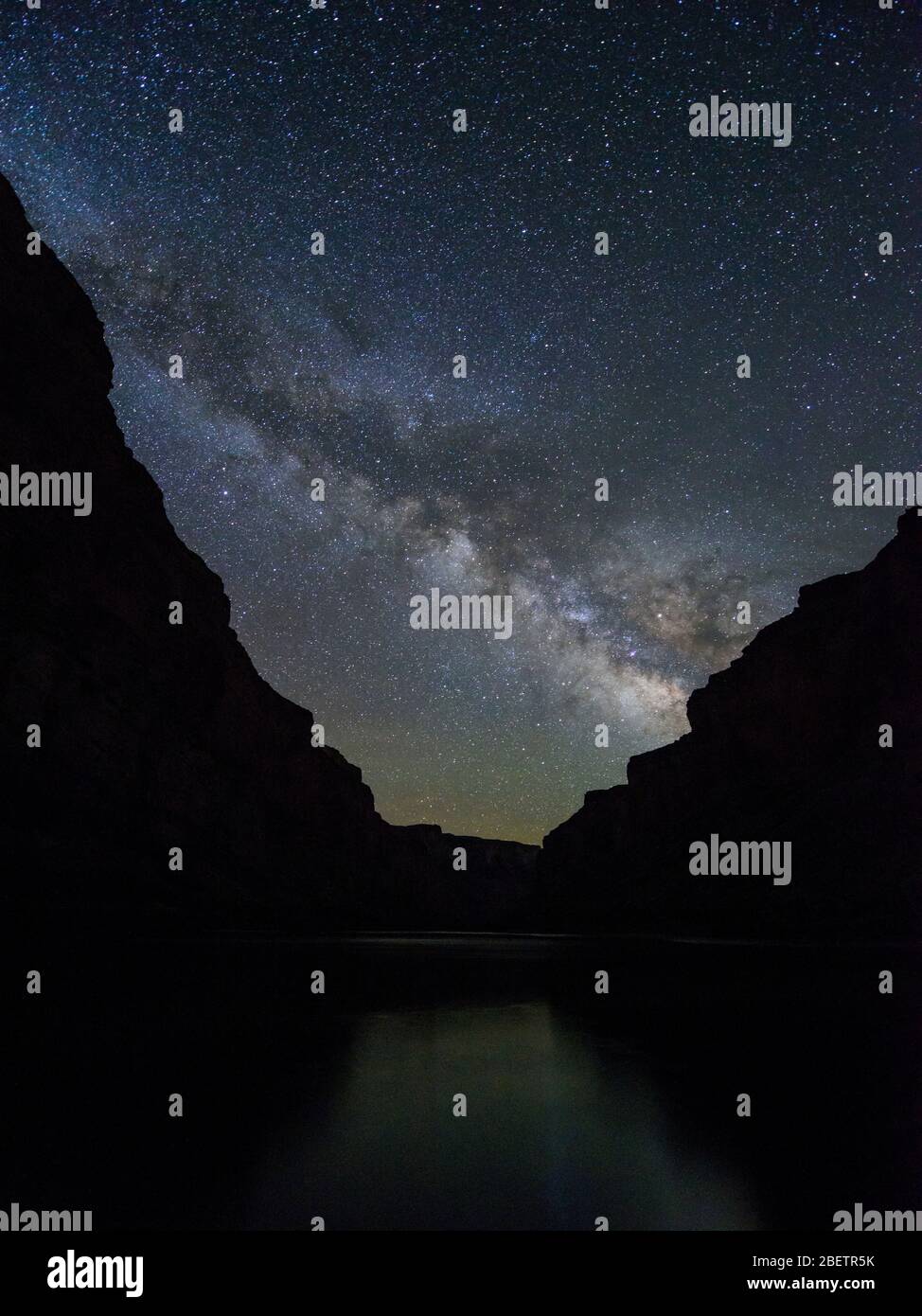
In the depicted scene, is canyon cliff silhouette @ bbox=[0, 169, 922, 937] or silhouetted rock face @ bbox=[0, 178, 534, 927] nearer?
silhouetted rock face @ bbox=[0, 178, 534, 927]

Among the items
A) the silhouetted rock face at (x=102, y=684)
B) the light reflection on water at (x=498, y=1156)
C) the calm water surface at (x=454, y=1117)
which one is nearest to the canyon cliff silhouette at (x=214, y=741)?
the silhouetted rock face at (x=102, y=684)

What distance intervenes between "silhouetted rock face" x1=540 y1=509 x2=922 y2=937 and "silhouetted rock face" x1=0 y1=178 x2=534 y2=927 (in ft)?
195

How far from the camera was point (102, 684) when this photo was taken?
77.9 metres

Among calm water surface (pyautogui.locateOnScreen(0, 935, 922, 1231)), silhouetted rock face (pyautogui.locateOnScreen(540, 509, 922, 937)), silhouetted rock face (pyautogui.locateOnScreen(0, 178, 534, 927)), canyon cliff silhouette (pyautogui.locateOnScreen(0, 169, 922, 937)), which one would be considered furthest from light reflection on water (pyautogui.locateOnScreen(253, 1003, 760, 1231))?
silhouetted rock face (pyautogui.locateOnScreen(540, 509, 922, 937))

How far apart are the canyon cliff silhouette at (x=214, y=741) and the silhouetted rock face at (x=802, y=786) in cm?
34

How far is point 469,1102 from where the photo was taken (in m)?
10.6

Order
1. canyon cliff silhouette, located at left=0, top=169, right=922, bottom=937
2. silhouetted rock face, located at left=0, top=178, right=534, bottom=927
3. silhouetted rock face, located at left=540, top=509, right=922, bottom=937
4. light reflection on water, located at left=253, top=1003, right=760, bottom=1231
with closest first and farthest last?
light reflection on water, located at left=253, top=1003, right=760, bottom=1231 < silhouetted rock face, located at left=0, top=178, right=534, bottom=927 < canyon cliff silhouette, located at left=0, top=169, right=922, bottom=937 < silhouetted rock face, located at left=540, top=509, right=922, bottom=937

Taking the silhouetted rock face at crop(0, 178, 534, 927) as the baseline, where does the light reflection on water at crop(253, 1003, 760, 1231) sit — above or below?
below

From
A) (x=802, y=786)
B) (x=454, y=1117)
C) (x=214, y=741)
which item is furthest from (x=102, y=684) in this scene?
(x=802, y=786)

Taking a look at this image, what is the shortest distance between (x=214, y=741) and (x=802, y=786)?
282ft

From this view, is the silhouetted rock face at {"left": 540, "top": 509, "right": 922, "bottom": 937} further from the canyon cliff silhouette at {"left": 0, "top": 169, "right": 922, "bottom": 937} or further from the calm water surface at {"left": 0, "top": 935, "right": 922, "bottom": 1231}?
the calm water surface at {"left": 0, "top": 935, "right": 922, "bottom": 1231}

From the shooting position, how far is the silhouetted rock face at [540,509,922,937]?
8400 centimetres

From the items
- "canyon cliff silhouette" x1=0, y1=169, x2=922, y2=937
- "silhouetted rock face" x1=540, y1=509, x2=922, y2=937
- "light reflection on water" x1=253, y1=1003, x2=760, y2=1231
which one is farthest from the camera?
"silhouetted rock face" x1=540, y1=509, x2=922, y2=937
